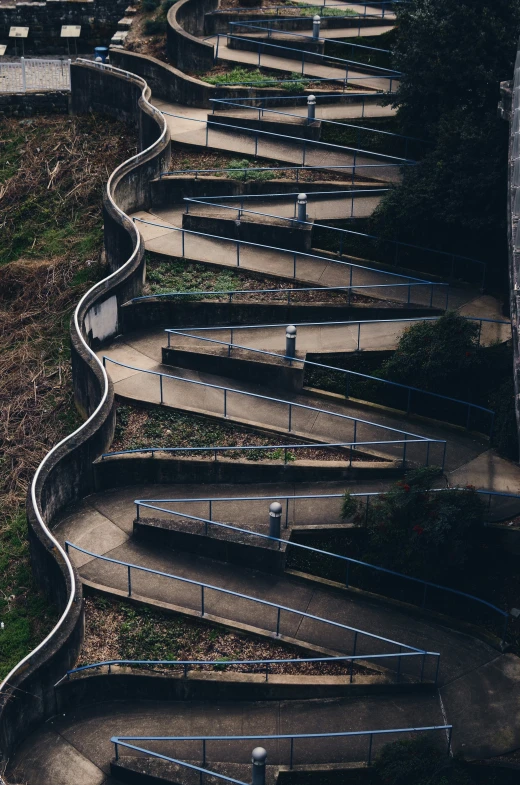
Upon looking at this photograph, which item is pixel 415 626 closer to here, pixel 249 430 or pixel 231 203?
pixel 249 430

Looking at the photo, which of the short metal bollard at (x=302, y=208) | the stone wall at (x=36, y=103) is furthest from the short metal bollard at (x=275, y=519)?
the stone wall at (x=36, y=103)

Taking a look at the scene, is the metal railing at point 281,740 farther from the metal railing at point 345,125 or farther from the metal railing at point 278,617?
the metal railing at point 345,125

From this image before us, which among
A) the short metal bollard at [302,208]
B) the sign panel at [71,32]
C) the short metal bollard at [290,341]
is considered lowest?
the short metal bollard at [290,341]

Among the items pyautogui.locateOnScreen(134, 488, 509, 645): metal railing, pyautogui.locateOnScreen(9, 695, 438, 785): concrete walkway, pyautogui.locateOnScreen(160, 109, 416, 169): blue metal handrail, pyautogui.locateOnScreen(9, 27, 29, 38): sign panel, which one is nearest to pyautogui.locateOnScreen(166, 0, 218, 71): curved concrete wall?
pyautogui.locateOnScreen(160, 109, 416, 169): blue metal handrail

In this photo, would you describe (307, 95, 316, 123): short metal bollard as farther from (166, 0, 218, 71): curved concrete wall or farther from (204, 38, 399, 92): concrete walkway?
(166, 0, 218, 71): curved concrete wall

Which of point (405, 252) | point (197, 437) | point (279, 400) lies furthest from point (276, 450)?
point (405, 252)

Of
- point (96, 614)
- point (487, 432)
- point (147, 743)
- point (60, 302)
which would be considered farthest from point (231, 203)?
point (147, 743)
